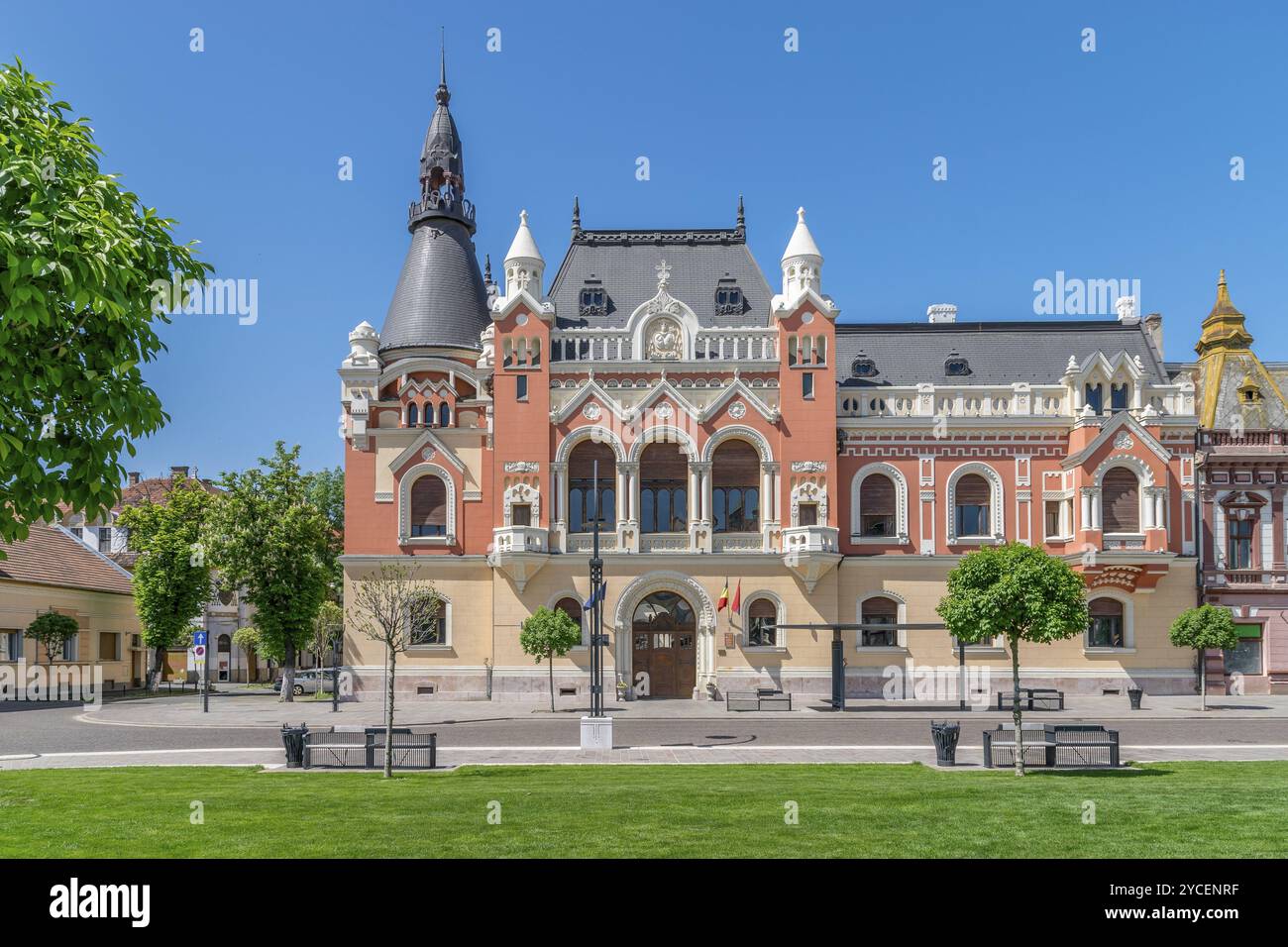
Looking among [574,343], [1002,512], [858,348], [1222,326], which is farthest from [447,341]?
[1222,326]

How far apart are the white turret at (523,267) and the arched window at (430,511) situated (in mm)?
8476

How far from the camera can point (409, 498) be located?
142 feet

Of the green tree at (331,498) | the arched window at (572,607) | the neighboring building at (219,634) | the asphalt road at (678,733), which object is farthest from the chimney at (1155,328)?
the neighboring building at (219,634)

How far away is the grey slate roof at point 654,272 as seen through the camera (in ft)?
146

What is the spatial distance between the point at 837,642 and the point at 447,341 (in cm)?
2027

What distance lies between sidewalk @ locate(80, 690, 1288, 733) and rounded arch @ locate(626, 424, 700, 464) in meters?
9.59

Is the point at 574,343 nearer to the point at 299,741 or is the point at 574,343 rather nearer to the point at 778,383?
the point at 778,383

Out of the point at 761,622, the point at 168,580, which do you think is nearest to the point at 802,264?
the point at 761,622

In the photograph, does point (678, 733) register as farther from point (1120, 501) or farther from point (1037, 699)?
point (1120, 501)

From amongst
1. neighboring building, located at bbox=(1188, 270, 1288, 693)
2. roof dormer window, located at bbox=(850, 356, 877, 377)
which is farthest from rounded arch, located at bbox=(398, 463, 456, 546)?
neighboring building, located at bbox=(1188, 270, 1288, 693)

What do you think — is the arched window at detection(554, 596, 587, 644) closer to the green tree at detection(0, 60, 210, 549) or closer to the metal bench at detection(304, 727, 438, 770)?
the metal bench at detection(304, 727, 438, 770)

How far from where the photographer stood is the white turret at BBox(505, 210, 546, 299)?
141 ft

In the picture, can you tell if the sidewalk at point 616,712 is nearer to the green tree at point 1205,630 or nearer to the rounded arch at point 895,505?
the green tree at point 1205,630

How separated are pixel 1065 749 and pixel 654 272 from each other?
2928cm
